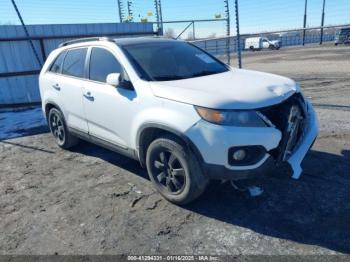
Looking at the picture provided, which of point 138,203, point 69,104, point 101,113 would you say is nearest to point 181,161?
point 138,203

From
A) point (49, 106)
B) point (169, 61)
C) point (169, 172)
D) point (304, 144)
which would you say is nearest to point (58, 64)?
point (49, 106)

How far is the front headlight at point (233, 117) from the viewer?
3.08 m

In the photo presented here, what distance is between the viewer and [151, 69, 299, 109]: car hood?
3137 mm

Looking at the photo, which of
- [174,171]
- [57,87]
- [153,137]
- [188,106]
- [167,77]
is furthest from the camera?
[57,87]

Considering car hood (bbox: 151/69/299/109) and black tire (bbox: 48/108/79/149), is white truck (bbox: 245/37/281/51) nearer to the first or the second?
black tire (bbox: 48/108/79/149)

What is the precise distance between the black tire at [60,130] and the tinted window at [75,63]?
735mm

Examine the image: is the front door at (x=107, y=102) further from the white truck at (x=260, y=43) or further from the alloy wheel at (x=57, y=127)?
the white truck at (x=260, y=43)

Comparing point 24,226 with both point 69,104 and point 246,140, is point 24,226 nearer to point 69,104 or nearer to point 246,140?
point 69,104

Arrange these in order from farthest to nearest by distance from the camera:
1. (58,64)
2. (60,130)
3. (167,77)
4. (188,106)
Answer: (60,130), (58,64), (167,77), (188,106)

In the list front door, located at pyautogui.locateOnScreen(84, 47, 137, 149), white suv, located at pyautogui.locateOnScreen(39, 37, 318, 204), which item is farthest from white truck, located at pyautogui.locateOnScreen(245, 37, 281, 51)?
front door, located at pyautogui.locateOnScreen(84, 47, 137, 149)

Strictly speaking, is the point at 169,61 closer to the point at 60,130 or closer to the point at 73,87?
the point at 73,87

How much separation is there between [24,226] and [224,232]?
6.82ft

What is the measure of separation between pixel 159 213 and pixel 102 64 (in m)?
2.09

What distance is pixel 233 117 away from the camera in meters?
3.09
